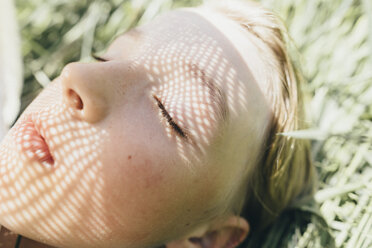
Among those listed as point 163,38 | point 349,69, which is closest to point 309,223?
point 349,69

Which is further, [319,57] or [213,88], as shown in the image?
[319,57]

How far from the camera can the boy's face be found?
2.33 feet

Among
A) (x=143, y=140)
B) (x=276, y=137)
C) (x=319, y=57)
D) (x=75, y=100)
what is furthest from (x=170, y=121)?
(x=319, y=57)

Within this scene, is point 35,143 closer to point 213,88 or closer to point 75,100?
point 75,100

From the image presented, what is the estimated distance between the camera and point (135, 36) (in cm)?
88

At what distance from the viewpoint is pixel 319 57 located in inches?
51.9

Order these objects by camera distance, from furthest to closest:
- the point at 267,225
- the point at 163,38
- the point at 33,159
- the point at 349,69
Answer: the point at 349,69 < the point at 267,225 < the point at 163,38 < the point at 33,159

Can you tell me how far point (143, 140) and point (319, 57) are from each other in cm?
80

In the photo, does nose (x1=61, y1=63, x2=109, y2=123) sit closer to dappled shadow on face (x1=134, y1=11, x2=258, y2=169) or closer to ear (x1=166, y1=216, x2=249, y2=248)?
dappled shadow on face (x1=134, y1=11, x2=258, y2=169)

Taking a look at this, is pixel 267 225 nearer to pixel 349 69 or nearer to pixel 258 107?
pixel 258 107

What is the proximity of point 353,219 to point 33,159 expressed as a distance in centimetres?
72

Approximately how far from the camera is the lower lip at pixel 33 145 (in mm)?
719

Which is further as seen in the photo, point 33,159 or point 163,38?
point 163,38

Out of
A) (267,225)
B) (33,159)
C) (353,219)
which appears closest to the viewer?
(33,159)
